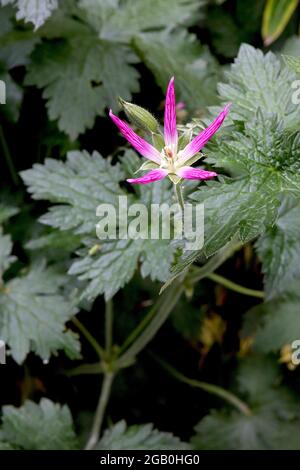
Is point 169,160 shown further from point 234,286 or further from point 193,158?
point 234,286

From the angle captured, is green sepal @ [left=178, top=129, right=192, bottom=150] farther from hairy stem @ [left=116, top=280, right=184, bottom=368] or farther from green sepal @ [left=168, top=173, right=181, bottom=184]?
hairy stem @ [left=116, top=280, right=184, bottom=368]

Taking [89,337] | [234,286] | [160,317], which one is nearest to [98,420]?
[89,337]

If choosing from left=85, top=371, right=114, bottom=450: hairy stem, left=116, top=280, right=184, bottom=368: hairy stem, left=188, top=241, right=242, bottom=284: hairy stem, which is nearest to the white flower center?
left=188, top=241, right=242, bottom=284: hairy stem

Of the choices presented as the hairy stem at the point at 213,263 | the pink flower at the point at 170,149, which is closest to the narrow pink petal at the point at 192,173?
the pink flower at the point at 170,149

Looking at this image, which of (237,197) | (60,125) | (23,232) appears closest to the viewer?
(237,197)

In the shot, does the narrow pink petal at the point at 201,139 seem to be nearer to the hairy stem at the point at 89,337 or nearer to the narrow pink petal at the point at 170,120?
the narrow pink petal at the point at 170,120

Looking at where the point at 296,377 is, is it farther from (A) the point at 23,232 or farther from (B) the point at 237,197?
(B) the point at 237,197
